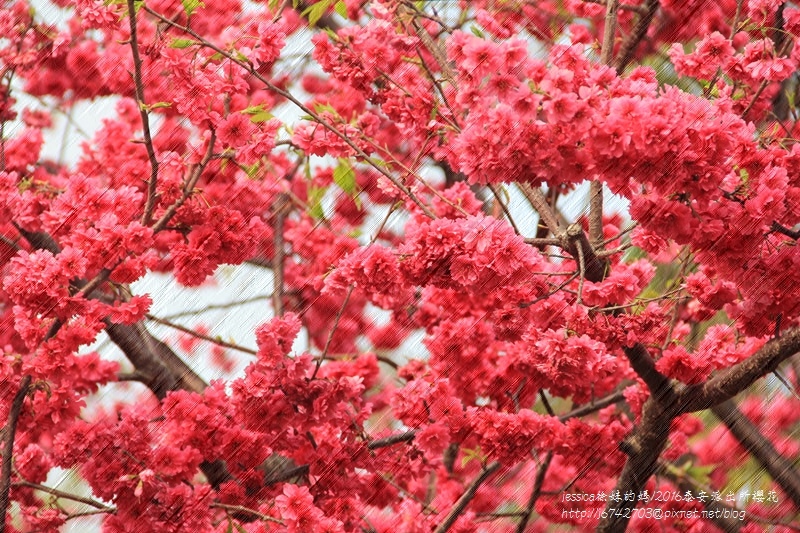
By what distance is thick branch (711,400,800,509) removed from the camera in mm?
3621

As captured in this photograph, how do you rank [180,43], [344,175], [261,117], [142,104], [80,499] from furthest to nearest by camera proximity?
A: 1. [344,175]
2. [261,117]
3. [80,499]
4. [180,43]
5. [142,104]

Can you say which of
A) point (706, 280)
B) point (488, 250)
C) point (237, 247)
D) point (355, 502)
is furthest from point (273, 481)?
point (706, 280)

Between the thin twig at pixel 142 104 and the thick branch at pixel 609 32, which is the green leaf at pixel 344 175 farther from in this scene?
the thick branch at pixel 609 32

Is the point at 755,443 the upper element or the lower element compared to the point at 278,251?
lower

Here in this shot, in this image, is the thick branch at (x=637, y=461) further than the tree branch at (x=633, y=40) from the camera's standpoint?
No

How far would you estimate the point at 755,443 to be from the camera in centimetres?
371

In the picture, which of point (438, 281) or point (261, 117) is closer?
point (438, 281)

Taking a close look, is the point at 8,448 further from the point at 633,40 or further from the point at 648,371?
the point at 633,40

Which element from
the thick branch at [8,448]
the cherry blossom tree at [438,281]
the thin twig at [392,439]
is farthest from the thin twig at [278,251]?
the thick branch at [8,448]

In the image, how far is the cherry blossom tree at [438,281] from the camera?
2.13 metres

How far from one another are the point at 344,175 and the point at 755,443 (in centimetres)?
210

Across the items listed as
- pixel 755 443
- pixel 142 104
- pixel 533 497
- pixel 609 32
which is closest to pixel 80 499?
pixel 142 104

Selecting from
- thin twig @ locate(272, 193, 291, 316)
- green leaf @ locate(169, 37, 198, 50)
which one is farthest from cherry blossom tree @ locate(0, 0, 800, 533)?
thin twig @ locate(272, 193, 291, 316)

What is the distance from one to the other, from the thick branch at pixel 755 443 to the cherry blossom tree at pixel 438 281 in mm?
15
